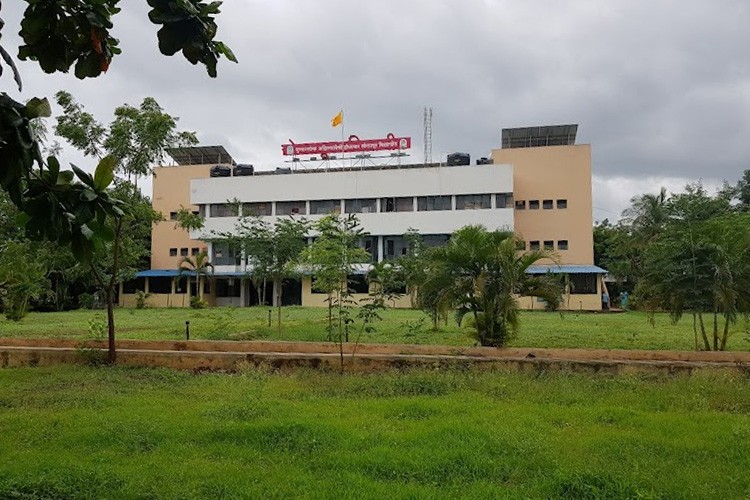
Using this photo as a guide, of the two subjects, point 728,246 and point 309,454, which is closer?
point 309,454

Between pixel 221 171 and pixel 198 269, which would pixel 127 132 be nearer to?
pixel 198 269

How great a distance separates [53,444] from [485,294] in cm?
737

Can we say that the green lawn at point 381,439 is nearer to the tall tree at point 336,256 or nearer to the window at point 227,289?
the tall tree at point 336,256

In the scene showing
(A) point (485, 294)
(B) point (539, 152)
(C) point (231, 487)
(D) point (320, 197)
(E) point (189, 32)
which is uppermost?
(B) point (539, 152)

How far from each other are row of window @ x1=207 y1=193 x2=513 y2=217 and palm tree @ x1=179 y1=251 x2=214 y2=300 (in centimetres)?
337

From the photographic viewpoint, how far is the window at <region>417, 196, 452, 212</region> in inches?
1502

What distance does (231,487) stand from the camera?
4.04 m

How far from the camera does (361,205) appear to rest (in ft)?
131

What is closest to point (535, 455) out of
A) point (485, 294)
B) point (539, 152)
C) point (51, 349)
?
point (485, 294)

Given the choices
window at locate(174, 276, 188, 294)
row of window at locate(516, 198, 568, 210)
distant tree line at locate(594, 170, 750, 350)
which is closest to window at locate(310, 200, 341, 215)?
window at locate(174, 276, 188, 294)

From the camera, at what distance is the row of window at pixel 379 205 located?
37.3 metres

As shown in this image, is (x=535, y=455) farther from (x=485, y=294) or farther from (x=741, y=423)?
(x=485, y=294)

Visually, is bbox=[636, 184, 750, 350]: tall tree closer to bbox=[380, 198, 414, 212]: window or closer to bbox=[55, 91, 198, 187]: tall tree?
bbox=[55, 91, 198, 187]: tall tree

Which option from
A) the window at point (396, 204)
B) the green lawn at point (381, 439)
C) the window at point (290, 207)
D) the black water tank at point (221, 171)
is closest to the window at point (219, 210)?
the black water tank at point (221, 171)
